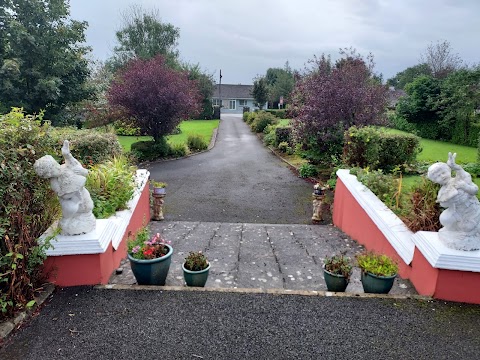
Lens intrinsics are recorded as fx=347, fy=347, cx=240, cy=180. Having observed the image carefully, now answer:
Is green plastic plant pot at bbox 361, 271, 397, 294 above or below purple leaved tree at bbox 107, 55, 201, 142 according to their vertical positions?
below

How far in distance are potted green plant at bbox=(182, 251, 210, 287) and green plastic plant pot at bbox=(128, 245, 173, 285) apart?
22 cm

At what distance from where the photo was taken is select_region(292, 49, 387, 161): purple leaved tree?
A: 10.9 m

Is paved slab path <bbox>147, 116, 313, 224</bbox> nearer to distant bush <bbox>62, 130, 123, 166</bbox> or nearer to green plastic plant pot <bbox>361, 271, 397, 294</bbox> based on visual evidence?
distant bush <bbox>62, 130, 123, 166</bbox>

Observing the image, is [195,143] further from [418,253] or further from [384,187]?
[418,253]

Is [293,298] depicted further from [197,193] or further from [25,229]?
[197,193]

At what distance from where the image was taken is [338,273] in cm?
347

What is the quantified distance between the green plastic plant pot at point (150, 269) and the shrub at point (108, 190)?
145 cm

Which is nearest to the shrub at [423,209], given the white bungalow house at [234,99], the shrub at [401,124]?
the shrub at [401,124]

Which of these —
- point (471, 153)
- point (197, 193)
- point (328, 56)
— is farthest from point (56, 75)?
point (471, 153)

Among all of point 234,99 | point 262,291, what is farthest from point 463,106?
point 234,99

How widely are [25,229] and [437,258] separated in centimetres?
380

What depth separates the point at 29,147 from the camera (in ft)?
10.8

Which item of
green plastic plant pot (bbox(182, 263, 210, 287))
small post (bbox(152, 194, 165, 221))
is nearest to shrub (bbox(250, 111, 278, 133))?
small post (bbox(152, 194, 165, 221))

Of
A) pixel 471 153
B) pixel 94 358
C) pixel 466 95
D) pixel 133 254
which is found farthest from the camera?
pixel 466 95
